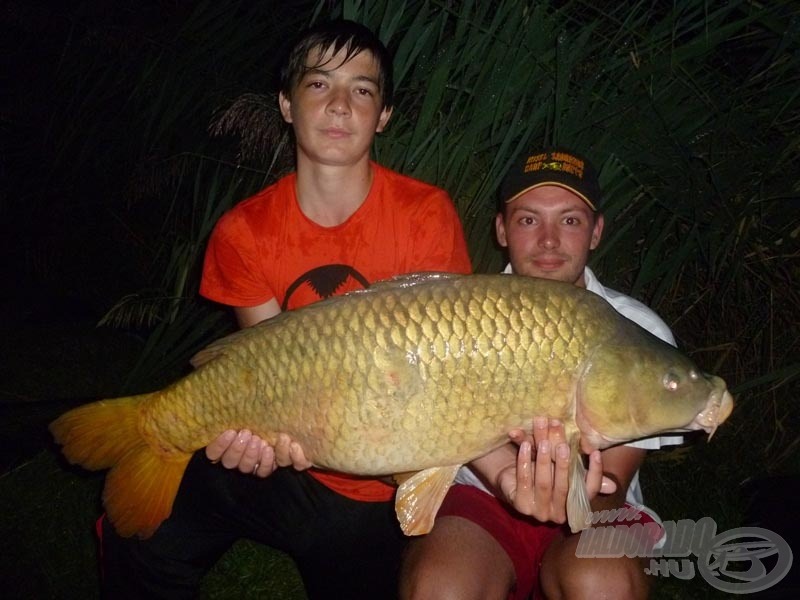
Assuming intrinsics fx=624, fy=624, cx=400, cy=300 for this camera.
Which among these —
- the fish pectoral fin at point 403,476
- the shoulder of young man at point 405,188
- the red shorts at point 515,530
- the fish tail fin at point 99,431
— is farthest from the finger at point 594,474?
the fish tail fin at point 99,431

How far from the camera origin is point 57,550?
7.47 feet

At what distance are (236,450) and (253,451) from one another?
0.04m

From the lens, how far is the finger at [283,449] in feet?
4.63

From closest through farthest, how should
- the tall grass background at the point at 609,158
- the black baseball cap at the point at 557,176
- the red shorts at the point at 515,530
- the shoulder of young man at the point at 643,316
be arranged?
the red shorts at the point at 515,530, the shoulder of young man at the point at 643,316, the black baseball cap at the point at 557,176, the tall grass background at the point at 609,158

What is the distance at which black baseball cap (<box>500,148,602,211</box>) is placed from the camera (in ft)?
6.13

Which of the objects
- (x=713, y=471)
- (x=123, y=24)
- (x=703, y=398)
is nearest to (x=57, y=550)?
(x=703, y=398)

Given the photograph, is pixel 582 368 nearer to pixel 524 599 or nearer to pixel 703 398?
pixel 703 398

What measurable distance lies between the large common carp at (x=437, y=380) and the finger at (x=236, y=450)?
0.04m

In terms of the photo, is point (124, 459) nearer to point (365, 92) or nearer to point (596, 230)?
point (365, 92)

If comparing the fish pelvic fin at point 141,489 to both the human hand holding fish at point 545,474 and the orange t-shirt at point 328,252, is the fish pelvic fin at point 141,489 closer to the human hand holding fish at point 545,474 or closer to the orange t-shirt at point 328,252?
the orange t-shirt at point 328,252

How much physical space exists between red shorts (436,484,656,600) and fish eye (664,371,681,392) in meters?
0.46

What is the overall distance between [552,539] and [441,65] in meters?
1.65

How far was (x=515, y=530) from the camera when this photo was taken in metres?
1.69

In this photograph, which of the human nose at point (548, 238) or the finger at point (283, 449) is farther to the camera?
the human nose at point (548, 238)
